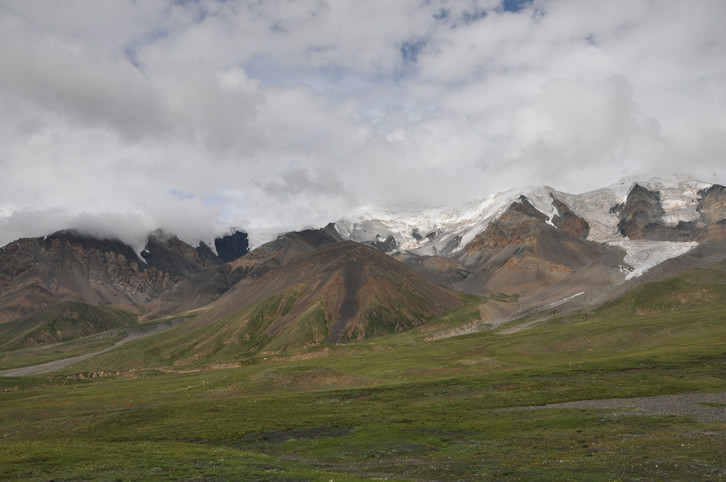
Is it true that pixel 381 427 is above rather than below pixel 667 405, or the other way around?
above

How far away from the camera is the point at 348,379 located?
133125 millimetres

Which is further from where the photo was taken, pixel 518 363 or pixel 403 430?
pixel 518 363

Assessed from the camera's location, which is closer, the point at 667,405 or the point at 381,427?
the point at 381,427

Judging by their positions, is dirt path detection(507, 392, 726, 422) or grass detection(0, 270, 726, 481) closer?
grass detection(0, 270, 726, 481)

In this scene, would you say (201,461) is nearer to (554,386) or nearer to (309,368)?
(554,386)

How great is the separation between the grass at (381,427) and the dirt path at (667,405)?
9.65 ft

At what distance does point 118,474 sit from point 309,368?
3976 inches

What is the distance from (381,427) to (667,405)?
41948 mm

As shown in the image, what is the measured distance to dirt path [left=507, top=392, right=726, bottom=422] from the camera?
6612 cm

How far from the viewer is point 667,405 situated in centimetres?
7256

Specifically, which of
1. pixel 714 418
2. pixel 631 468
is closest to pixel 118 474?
pixel 631 468

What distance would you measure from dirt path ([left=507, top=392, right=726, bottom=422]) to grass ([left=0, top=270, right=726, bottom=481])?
2941 millimetres

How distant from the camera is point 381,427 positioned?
67250 mm

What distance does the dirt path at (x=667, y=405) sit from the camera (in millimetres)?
66125
